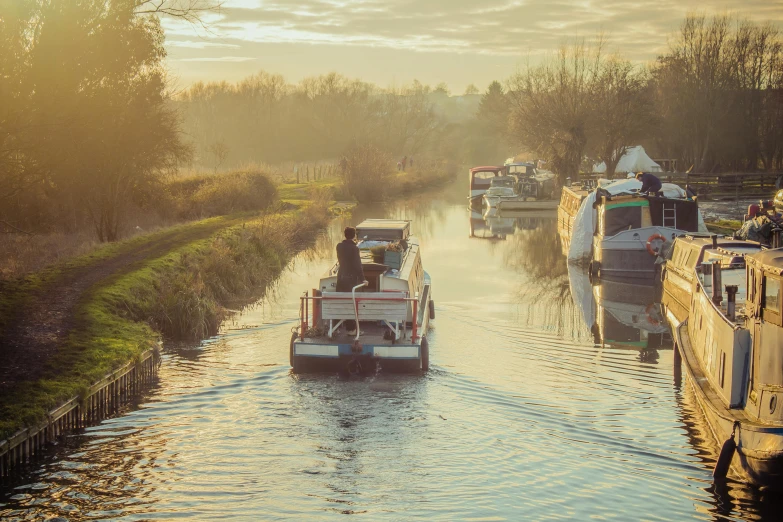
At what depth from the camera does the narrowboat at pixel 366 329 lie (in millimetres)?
16484

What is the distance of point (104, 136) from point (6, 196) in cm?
856

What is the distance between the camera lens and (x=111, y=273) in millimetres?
23297

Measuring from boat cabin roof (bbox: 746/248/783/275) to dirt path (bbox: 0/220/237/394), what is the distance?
10.7 m

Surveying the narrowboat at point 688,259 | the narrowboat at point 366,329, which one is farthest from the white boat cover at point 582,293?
the narrowboat at point 366,329

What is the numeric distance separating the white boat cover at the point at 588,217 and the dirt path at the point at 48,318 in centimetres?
1510

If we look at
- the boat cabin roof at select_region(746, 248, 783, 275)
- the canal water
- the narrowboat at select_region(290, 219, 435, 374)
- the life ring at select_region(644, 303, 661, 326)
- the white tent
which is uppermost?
the white tent

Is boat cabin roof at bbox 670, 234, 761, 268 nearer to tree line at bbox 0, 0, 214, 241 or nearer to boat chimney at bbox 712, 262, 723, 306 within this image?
boat chimney at bbox 712, 262, 723, 306

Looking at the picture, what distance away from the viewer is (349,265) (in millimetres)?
17391

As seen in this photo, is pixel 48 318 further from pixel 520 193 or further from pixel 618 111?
pixel 618 111

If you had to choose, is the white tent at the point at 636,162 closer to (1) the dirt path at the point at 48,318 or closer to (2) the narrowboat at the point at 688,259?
(2) the narrowboat at the point at 688,259

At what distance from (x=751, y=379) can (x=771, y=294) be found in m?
1.45

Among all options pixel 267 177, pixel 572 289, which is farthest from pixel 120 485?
pixel 267 177

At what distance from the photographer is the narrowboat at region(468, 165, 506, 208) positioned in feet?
198

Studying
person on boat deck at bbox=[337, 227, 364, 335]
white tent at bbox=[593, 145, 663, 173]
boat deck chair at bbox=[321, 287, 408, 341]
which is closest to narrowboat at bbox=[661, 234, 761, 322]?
boat deck chair at bbox=[321, 287, 408, 341]
